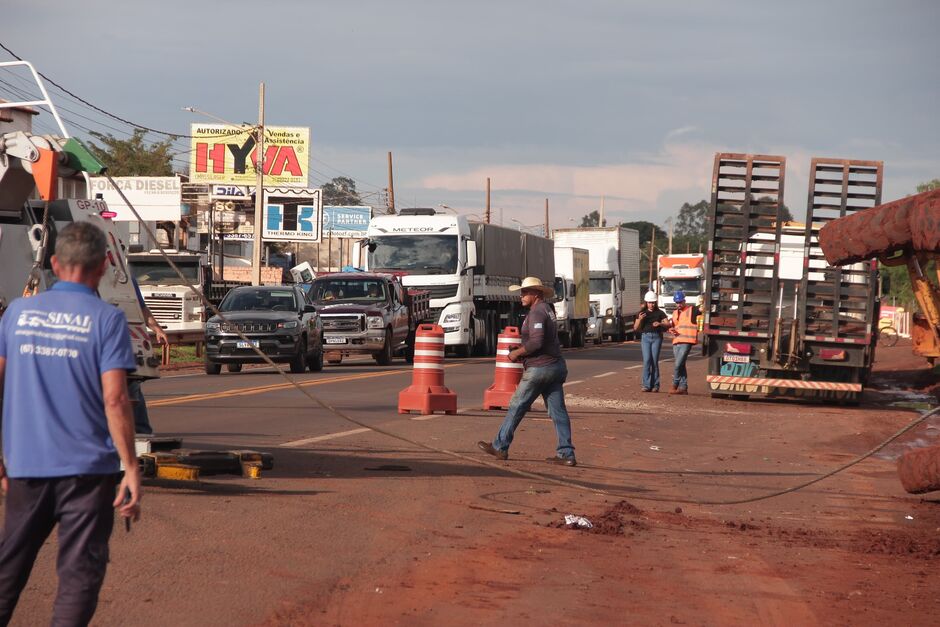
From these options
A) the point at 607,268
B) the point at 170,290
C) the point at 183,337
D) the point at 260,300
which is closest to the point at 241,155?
the point at 607,268

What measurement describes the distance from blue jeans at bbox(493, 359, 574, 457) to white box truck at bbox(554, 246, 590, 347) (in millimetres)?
33008

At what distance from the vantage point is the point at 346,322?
99.9 ft

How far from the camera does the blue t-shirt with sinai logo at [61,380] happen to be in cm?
482

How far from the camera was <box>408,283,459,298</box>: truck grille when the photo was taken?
35.2 m

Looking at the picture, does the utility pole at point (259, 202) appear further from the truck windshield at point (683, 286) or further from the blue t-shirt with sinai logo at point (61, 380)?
the blue t-shirt with sinai logo at point (61, 380)

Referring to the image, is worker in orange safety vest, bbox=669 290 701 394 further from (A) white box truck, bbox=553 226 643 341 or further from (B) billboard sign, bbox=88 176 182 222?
(B) billboard sign, bbox=88 176 182 222

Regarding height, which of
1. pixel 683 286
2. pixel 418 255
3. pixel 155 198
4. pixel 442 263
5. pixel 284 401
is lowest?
pixel 284 401

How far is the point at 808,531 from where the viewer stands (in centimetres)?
980

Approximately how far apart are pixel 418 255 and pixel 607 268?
22.8m

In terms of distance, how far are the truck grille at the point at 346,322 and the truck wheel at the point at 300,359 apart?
12.0 ft

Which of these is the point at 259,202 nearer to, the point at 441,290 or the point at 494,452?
the point at 441,290

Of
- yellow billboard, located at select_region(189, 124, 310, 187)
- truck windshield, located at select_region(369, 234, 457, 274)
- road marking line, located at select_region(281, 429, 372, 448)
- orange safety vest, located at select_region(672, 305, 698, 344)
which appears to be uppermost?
yellow billboard, located at select_region(189, 124, 310, 187)

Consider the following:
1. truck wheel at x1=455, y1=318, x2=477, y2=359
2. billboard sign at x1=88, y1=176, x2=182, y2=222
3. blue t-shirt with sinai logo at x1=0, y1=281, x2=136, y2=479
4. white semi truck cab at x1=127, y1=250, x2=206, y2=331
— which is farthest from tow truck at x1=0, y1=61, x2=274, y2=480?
billboard sign at x1=88, y1=176, x2=182, y2=222

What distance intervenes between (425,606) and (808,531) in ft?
14.0
